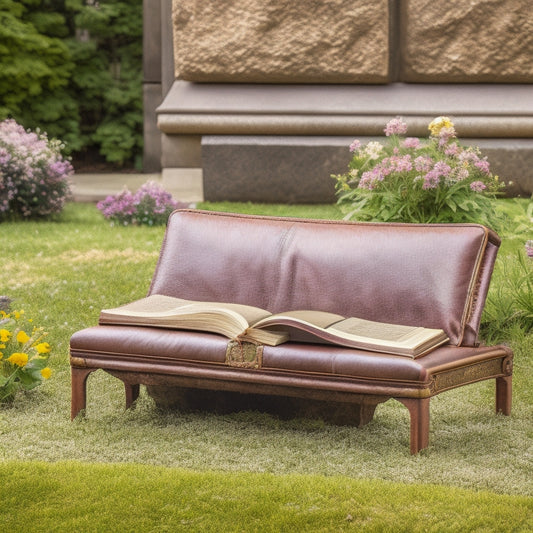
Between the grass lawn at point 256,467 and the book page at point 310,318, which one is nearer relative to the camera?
the grass lawn at point 256,467

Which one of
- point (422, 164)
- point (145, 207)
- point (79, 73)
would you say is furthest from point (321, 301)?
point (79, 73)

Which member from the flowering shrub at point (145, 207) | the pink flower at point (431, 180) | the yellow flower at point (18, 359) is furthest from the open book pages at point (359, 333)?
the flowering shrub at point (145, 207)

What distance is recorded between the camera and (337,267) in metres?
4.39

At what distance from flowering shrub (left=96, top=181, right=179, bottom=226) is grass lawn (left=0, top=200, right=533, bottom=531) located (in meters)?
4.21

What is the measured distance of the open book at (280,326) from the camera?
3.82m

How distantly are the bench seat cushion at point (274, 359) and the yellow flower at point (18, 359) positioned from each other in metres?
0.40

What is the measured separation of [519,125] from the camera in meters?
9.33

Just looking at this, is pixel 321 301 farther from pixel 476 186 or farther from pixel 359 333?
pixel 476 186

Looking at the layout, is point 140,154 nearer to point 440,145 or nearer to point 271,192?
point 271,192

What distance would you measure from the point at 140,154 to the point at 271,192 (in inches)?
400

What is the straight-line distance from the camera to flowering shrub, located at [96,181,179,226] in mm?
9672

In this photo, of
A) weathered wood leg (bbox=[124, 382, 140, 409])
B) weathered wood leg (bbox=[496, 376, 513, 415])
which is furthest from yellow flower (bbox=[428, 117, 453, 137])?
weathered wood leg (bbox=[124, 382, 140, 409])

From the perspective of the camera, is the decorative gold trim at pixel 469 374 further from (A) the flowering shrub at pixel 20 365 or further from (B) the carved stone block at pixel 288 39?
(B) the carved stone block at pixel 288 39

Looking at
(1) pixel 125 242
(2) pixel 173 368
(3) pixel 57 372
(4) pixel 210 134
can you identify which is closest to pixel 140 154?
(4) pixel 210 134
